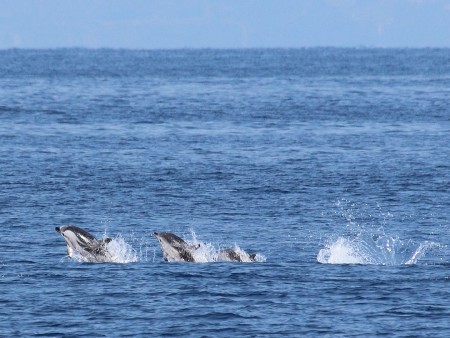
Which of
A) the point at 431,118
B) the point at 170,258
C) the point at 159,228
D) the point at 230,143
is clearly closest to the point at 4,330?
the point at 170,258

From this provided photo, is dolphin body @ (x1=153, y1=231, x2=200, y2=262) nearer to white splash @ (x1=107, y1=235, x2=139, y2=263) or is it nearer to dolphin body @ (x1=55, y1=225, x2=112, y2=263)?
Answer: white splash @ (x1=107, y1=235, x2=139, y2=263)

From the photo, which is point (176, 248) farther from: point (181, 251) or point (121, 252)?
point (121, 252)

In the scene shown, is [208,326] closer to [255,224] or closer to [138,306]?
[138,306]

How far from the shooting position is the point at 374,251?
3625 cm

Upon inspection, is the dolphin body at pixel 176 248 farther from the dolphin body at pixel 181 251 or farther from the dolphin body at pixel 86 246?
the dolphin body at pixel 86 246

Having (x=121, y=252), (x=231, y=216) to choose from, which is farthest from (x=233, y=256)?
(x=231, y=216)

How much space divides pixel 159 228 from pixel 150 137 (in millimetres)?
27037

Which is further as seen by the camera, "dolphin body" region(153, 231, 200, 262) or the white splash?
the white splash

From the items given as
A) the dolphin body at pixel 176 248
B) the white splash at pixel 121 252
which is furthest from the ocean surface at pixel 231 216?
the dolphin body at pixel 176 248

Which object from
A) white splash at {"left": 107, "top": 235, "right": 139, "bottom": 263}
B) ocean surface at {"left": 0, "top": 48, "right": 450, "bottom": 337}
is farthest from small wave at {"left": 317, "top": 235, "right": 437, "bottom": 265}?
white splash at {"left": 107, "top": 235, "right": 139, "bottom": 263}

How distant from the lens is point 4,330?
2586 centimetres

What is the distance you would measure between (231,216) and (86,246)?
8345 mm

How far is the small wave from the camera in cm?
3438

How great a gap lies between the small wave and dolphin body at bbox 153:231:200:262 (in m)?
3.70
